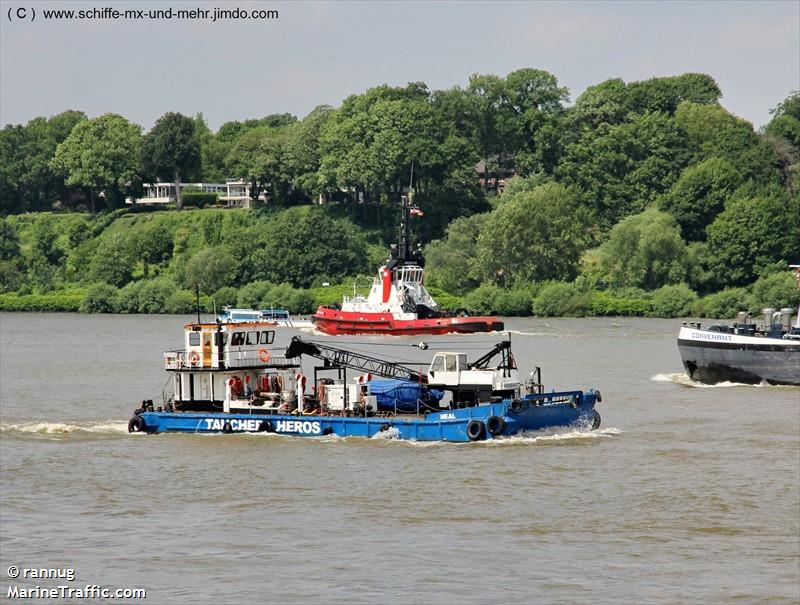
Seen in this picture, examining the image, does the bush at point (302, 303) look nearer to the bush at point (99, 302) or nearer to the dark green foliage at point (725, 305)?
the bush at point (99, 302)

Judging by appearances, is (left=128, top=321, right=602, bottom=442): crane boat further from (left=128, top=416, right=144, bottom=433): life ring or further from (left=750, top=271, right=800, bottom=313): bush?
(left=750, top=271, right=800, bottom=313): bush

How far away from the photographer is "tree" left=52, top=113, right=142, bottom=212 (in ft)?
554

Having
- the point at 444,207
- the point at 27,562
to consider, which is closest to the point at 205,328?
the point at 27,562

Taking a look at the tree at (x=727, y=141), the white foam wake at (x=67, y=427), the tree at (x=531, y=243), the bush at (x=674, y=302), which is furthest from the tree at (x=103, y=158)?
the white foam wake at (x=67, y=427)

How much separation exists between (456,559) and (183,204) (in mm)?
139187

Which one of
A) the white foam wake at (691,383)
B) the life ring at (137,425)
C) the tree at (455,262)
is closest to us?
the life ring at (137,425)

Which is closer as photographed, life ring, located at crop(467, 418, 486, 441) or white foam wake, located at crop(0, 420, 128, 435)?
life ring, located at crop(467, 418, 486, 441)

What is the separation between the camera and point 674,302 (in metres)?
114

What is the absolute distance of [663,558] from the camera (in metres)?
33.7

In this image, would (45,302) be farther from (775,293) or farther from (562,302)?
(775,293)

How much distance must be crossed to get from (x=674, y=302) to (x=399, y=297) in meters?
21.3

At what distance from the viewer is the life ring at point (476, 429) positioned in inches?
1847

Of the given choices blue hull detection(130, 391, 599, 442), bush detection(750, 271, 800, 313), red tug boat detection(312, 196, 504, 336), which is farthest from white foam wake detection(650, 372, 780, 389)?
bush detection(750, 271, 800, 313)

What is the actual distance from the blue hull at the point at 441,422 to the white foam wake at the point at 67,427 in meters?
3.16
